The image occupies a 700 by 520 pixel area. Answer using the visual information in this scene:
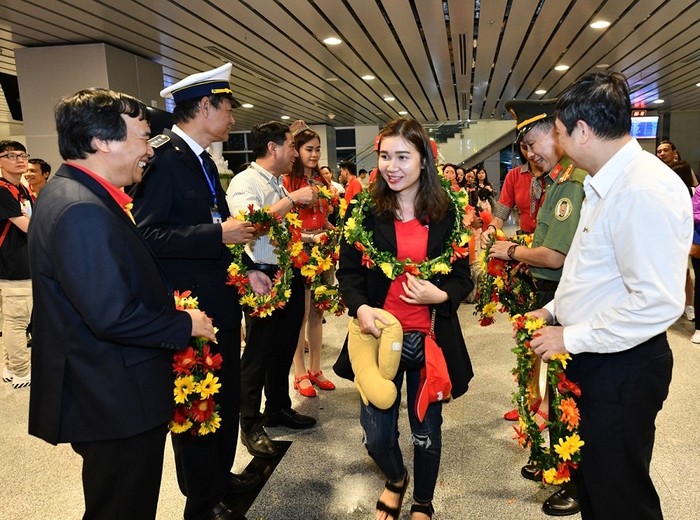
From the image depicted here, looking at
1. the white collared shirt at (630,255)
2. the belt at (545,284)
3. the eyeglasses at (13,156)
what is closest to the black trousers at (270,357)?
the belt at (545,284)

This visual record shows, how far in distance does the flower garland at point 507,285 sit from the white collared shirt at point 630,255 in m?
1.30

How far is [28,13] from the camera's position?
5.20 meters

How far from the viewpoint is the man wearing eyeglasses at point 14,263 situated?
13.7ft

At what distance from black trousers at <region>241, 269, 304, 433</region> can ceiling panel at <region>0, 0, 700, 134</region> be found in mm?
3855

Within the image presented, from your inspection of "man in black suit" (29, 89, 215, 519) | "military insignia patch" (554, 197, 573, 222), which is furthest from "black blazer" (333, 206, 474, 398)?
"man in black suit" (29, 89, 215, 519)

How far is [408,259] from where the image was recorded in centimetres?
210

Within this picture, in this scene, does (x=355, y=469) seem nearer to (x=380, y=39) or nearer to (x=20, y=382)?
(x=20, y=382)

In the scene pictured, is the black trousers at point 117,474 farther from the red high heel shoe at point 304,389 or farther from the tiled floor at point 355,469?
the red high heel shoe at point 304,389

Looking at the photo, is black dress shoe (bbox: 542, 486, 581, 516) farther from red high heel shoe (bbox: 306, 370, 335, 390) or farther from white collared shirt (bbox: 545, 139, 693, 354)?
red high heel shoe (bbox: 306, 370, 335, 390)

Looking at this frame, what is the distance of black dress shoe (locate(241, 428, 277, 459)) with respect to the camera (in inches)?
119

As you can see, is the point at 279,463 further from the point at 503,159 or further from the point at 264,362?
the point at 503,159

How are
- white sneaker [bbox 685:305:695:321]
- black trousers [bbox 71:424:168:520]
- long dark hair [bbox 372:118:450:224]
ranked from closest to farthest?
black trousers [bbox 71:424:168:520] < long dark hair [bbox 372:118:450:224] < white sneaker [bbox 685:305:695:321]

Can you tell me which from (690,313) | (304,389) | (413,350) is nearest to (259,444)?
(304,389)

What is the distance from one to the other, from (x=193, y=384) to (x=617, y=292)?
1422 millimetres
